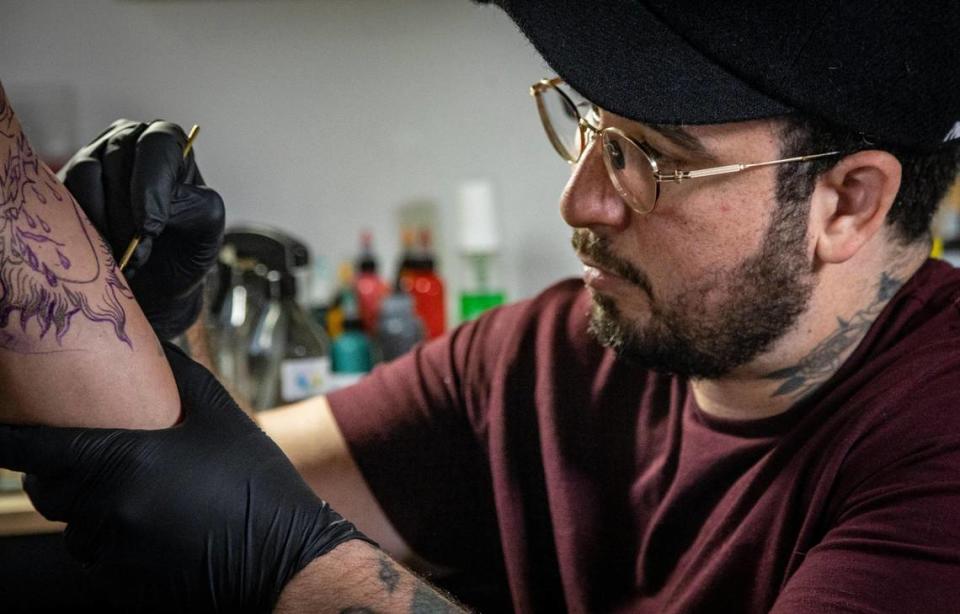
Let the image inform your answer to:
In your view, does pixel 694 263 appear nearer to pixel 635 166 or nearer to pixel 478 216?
pixel 635 166

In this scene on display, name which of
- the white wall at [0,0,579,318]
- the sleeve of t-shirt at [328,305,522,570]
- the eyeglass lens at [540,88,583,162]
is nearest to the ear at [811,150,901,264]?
the eyeglass lens at [540,88,583,162]

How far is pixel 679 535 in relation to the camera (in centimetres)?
111

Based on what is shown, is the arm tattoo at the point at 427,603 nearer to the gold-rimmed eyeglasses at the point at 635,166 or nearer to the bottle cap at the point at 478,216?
the gold-rimmed eyeglasses at the point at 635,166

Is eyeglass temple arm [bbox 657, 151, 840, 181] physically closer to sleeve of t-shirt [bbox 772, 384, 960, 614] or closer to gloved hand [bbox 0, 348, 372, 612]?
sleeve of t-shirt [bbox 772, 384, 960, 614]

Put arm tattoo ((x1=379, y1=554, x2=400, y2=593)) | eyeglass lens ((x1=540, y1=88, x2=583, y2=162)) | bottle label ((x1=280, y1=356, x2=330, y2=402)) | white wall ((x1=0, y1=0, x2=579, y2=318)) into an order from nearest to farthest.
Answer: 1. arm tattoo ((x1=379, y1=554, x2=400, y2=593))
2. eyeglass lens ((x1=540, y1=88, x2=583, y2=162))
3. bottle label ((x1=280, y1=356, x2=330, y2=402))
4. white wall ((x1=0, y1=0, x2=579, y2=318))

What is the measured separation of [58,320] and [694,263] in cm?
61

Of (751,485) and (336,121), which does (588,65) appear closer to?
(751,485)

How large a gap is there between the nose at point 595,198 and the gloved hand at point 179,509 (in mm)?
420

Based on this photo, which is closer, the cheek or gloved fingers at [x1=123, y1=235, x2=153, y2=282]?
gloved fingers at [x1=123, y1=235, x2=153, y2=282]

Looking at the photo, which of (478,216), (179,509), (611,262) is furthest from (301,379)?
(179,509)

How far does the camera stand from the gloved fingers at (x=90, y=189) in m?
0.83

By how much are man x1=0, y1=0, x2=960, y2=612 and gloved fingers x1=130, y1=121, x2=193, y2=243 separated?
5.2 inches

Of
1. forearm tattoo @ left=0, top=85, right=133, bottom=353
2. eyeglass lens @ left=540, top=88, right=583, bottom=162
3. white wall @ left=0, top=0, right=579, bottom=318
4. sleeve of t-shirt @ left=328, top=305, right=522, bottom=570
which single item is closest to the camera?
forearm tattoo @ left=0, top=85, right=133, bottom=353

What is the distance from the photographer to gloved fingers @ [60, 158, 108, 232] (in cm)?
83
